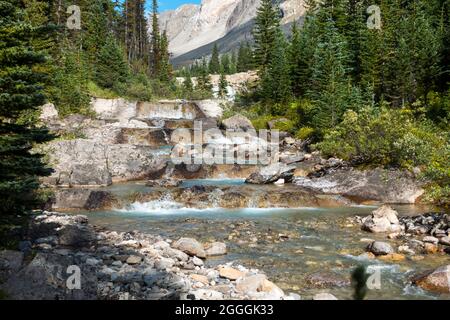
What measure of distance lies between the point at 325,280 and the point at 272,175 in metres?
16.0

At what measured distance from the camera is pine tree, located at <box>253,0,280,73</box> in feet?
217

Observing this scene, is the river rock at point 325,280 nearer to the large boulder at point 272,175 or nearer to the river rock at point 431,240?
the river rock at point 431,240

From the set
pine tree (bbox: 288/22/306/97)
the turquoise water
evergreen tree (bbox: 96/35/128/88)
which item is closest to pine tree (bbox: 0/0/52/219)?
the turquoise water

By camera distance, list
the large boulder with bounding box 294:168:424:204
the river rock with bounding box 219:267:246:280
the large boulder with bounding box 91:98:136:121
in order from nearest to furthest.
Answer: the river rock with bounding box 219:267:246:280, the large boulder with bounding box 294:168:424:204, the large boulder with bounding box 91:98:136:121

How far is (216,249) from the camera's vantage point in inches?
563

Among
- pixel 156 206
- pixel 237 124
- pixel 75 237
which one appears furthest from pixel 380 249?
pixel 237 124

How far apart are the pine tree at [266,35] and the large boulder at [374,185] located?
4168 centimetres

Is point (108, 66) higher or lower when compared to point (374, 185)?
higher

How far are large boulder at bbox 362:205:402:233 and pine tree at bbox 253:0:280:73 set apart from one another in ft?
161

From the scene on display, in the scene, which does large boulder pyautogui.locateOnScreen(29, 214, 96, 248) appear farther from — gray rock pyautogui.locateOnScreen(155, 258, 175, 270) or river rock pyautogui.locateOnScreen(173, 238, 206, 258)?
gray rock pyautogui.locateOnScreen(155, 258, 175, 270)

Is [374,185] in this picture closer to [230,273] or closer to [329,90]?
[230,273]

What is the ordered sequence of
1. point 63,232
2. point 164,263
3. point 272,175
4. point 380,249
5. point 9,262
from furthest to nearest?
point 272,175, point 63,232, point 380,249, point 164,263, point 9,262
